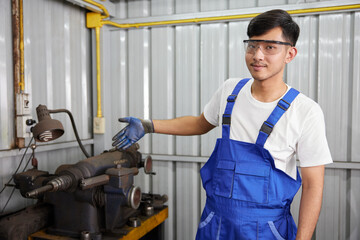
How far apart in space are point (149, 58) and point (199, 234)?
1.55 meters

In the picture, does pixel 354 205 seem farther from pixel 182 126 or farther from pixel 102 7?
pixel 102 7

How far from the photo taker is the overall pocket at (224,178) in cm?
143

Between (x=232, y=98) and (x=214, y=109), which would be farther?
(x=214, y=109)

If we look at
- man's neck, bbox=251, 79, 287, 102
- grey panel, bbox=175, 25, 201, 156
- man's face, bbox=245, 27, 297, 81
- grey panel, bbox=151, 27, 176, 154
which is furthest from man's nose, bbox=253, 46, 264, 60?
grey panel, bbox=151, 27, 176, 154

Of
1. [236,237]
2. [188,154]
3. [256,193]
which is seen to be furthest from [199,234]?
[188,154]

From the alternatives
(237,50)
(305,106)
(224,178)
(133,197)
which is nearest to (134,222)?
(133,197)

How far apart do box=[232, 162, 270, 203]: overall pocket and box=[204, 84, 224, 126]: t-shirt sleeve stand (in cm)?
37

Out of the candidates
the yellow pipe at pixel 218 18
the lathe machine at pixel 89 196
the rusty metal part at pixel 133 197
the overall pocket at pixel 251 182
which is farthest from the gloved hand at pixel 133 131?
the yellow pipe at pixel 218 18

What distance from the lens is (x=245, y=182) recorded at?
140 cm

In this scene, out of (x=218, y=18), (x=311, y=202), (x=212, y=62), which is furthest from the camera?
(x=212, y=62)

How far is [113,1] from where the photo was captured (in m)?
2.68

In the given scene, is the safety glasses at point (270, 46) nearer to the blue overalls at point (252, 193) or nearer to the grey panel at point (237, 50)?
the blue overalls at point (252, 193)

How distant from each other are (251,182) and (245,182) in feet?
0.08

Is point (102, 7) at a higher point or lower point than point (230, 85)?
higher
